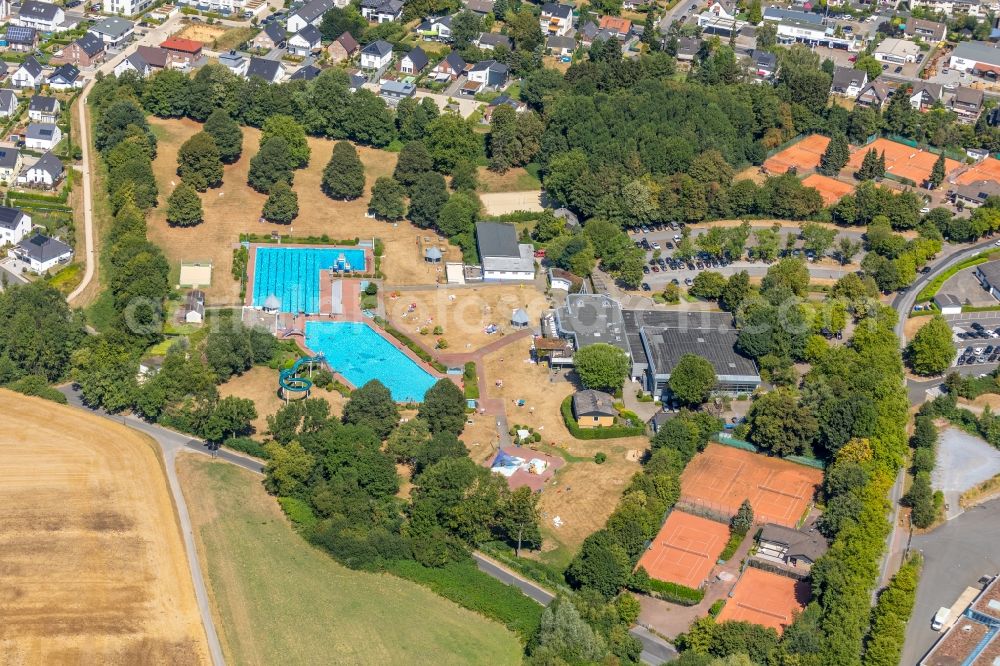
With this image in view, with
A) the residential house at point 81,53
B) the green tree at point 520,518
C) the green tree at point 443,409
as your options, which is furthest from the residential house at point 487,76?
the green tree at point 520,518

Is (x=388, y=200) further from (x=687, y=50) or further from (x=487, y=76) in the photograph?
(x=687, y=50)

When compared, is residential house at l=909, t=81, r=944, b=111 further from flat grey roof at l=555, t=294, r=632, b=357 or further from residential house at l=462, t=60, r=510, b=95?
flat grey roof at l=555, t=294, r=632, b=357

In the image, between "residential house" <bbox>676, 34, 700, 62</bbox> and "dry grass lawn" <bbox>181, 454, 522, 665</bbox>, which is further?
"residential house" <bbox>676, 34, 700, 62</bbox>

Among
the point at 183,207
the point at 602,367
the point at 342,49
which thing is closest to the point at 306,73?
the point at 342,49

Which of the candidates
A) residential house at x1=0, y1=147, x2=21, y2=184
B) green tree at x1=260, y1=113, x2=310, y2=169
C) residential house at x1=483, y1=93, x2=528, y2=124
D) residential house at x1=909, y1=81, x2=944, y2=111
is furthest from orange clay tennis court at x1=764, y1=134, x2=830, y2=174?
residential house at x1=0, y1=147, x2=21, y2=184

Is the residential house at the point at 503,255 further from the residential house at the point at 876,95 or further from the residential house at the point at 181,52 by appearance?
the residential house at the point at 876,95

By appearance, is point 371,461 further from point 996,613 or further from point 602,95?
point 602,95

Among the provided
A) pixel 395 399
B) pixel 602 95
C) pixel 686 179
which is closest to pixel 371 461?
pixel 395 399
